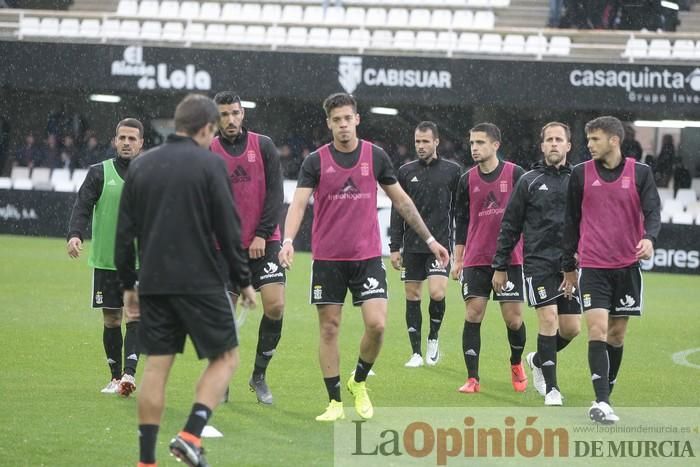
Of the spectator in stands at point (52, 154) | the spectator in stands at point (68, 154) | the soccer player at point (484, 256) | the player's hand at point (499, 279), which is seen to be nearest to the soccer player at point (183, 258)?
the player's hand at point (499, 279)

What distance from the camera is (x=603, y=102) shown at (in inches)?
1071

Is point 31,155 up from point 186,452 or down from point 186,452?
up

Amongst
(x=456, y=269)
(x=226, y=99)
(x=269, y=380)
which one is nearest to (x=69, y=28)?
(x=269, y=380)

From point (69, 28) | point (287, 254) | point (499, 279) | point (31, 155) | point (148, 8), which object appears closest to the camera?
point (287, 254)

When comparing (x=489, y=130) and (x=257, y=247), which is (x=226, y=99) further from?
(x=489, y=130)

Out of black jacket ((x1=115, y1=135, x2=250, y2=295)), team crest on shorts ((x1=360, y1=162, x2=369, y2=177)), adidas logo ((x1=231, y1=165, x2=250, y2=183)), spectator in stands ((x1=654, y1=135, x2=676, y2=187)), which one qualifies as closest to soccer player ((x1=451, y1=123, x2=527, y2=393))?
team crest on shorts ((x1=360, y1=162, x2=369, y2=177))

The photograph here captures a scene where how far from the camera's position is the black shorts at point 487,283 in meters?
10.3

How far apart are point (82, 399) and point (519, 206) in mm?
3787

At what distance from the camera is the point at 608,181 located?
29.1ft

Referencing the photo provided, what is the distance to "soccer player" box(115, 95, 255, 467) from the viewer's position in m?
6.33

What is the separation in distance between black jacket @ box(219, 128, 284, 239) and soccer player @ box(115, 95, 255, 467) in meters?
2.54

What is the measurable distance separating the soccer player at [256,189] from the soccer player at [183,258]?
101 inches

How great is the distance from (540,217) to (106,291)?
11.7ft

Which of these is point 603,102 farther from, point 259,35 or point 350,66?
point 259,35
